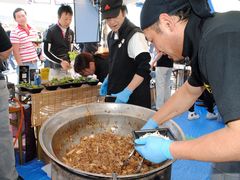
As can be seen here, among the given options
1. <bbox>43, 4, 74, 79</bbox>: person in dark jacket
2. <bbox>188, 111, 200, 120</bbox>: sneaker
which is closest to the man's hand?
<bbox>43, 4, 74, 79</bbox>: person in dark jacket

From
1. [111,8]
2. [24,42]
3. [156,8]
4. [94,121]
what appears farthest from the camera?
[24,42]

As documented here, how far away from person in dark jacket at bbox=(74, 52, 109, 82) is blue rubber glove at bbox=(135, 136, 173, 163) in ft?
4.70

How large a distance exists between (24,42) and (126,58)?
2.03 m

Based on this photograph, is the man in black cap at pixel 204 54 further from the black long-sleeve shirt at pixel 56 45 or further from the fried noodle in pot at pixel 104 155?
the black long-sleeve shirt at pixel 56 45

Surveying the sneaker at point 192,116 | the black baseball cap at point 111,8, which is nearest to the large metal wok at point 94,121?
the black baseball cap at point 111,8

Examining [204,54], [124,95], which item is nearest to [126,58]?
[124,95]

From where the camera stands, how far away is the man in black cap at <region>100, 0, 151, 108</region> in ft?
5.54

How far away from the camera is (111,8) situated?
1.64m

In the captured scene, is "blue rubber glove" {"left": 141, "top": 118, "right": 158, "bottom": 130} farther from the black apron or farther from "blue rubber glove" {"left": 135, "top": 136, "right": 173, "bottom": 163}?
the black apron

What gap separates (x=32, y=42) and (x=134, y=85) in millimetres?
2184

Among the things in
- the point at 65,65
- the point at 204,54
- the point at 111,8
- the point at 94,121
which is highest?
the point at 111,8

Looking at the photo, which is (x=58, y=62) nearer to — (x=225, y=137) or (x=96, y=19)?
(x=96, y=19)

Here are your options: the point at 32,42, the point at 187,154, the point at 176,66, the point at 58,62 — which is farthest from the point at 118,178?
the point at 176,66

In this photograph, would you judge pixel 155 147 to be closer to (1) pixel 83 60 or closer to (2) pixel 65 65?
(1) pixel 83 60
